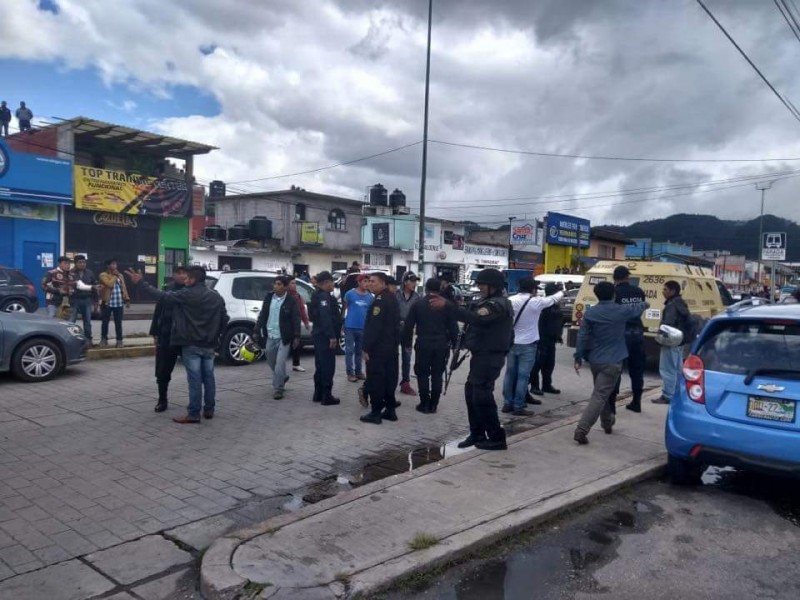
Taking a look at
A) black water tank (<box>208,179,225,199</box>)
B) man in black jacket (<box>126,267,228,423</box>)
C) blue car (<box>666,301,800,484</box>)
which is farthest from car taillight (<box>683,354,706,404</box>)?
black water tank (<box>208,179,225,199</box>)

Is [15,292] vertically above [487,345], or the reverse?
[487,345]

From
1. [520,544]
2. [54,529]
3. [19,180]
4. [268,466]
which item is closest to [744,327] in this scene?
[520,544]

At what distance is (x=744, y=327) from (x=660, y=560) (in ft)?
7.04

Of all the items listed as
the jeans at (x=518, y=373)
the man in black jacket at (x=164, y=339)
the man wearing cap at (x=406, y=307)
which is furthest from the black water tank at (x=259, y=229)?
the jeans at (x=518, y=373)

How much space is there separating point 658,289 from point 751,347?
24.0 feet

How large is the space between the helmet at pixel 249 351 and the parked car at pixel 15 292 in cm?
815

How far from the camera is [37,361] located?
348 inches

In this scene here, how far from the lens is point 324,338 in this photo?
319 inches

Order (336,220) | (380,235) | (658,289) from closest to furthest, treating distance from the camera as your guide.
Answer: (658,289) < (336,220) < (380,235)

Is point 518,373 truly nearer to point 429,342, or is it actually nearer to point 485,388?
point 429,342

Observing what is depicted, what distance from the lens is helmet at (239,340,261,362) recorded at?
9391 mm

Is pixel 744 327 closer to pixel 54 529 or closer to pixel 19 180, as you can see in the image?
pixel 54 529

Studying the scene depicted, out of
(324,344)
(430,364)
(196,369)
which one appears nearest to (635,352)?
(430,364)

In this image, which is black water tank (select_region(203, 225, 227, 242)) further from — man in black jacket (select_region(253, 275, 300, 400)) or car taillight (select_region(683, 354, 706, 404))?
car taillight (select_region(683, 354, 706, 404))
